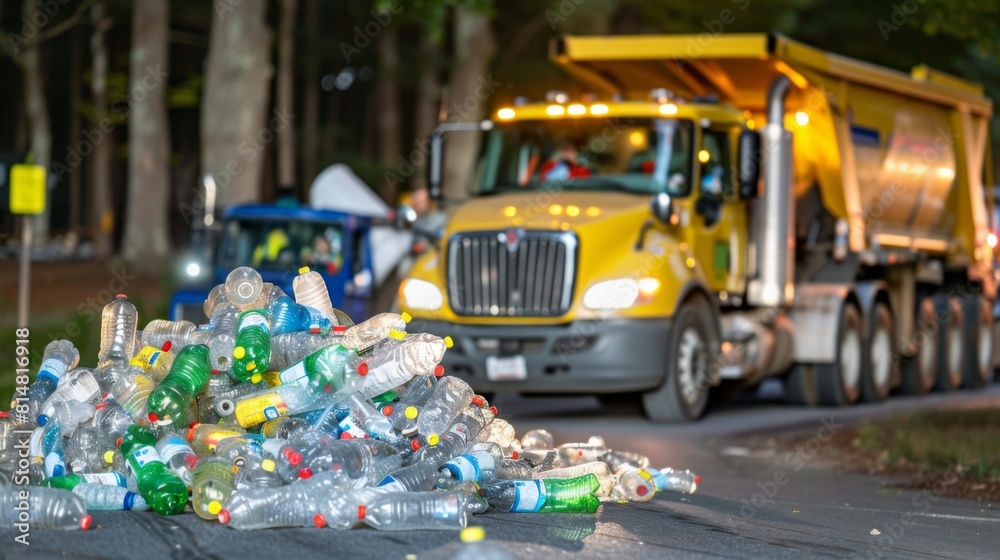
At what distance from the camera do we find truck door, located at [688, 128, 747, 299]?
16.2 metres

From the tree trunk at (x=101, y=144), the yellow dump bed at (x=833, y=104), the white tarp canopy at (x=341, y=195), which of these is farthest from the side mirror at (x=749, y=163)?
the tree trunk at (x=101, y=144)

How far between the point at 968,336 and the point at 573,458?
14207mm

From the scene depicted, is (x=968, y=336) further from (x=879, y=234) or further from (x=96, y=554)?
(x=96, y=554)

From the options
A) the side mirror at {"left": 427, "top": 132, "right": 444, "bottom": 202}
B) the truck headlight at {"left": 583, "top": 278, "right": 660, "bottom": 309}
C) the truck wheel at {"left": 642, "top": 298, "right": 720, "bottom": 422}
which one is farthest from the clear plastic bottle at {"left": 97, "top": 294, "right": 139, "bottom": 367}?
the side mirror at {"left": 427, "top": 132, "right": 444, "bottom": 202}

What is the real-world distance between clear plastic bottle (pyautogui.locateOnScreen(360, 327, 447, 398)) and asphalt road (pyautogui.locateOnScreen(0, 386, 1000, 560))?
89 cm

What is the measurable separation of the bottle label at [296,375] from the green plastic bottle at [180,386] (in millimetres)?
406

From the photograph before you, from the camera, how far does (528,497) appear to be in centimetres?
833

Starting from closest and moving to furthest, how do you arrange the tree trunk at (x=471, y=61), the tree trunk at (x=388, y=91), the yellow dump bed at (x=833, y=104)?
1. the yellow dump bed at (x=833, y=104)
2. the tree trunk at (x=471, y=61)
3. the tree trunk at (x=388, y=91)

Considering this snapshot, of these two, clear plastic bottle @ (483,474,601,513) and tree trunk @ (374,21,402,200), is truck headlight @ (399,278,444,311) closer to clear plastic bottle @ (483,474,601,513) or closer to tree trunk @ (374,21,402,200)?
clear plastic bottle @ (483,474,601,513)

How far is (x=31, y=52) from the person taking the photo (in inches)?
1844

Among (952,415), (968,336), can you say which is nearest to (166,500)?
(952,415)

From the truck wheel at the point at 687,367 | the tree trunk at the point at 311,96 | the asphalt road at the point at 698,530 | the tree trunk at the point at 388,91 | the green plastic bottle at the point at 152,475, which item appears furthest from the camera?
the tree trunk at the point at 311,96

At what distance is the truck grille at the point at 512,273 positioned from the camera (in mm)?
15336

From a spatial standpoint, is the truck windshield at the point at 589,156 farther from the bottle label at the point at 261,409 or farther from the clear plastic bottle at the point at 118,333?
the bottle label at the point at 261,409
